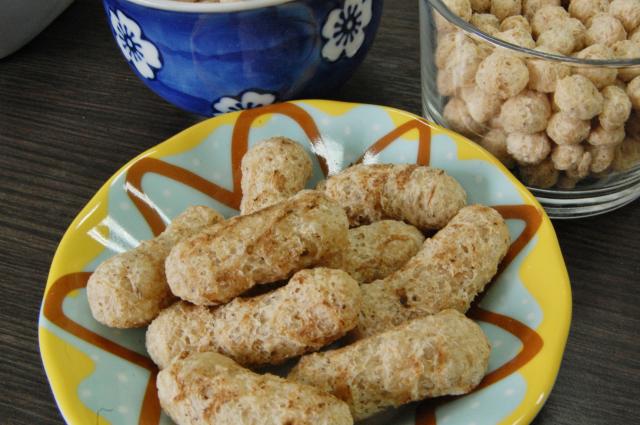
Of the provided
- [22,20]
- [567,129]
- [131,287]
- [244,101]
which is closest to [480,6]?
[567,129]

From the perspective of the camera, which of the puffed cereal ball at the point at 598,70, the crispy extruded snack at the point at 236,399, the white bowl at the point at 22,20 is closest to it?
the crispy extruded snack at the point at 236,399

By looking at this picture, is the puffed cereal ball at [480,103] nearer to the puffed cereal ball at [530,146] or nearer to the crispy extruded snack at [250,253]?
the puffed cereal ball at [530,146]

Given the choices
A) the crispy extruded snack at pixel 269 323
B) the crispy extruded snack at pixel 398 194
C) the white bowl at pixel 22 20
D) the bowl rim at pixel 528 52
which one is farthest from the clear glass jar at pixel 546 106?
the white bowl at pixel 22 20

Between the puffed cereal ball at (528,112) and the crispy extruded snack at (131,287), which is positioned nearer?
the crispy extruded snack at (131,287)

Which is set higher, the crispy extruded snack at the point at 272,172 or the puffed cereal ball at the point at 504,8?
the puffed cereal ball at the point at 504,8

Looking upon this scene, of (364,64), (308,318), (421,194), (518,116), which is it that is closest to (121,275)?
(308,318)

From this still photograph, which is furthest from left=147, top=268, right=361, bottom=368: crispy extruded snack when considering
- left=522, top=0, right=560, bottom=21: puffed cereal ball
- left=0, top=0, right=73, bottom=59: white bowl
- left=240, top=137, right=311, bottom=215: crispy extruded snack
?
left=0, top=0, right=73, bottom=59: white bowl
